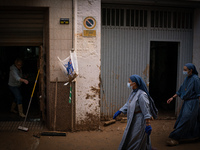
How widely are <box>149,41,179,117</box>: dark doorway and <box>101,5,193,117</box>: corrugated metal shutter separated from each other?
180cm

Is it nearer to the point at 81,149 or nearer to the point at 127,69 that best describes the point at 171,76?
the point at 127,69

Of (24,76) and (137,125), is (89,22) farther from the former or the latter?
(24,76)

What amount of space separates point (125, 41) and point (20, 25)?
9.93ft

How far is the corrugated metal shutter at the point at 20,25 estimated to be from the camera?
19.5ft

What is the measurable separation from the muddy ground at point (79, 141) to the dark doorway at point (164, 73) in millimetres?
2778

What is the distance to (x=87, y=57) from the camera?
582 centimetres

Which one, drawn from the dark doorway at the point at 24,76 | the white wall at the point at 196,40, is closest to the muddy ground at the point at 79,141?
the dark doorway at the point at 24,76

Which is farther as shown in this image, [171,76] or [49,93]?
[171,76]

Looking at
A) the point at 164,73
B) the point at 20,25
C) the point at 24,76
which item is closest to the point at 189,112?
the point at 164,73

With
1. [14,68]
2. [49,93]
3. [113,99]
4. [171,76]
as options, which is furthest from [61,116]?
[171,76]

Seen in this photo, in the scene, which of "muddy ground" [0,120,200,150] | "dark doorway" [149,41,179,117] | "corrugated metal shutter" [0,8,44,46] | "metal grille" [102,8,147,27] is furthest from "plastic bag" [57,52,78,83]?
"dark doorway" [149,41,179,117]

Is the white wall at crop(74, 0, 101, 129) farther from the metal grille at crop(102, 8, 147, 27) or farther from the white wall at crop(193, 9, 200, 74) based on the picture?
the white wall at crop(193, 9, 200, 74)

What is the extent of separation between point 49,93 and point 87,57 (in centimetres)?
138

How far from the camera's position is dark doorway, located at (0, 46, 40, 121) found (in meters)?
7.47
